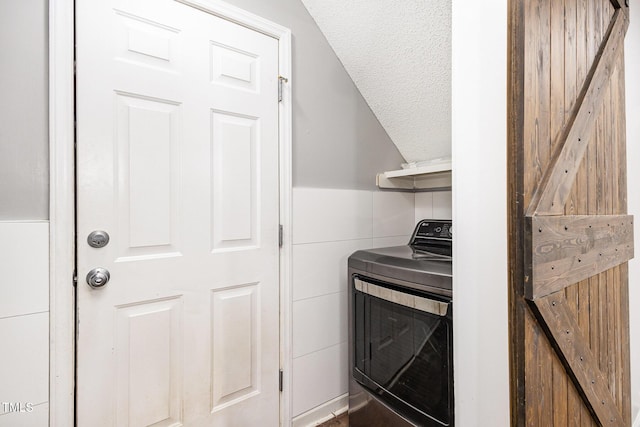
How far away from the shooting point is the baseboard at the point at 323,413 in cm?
167

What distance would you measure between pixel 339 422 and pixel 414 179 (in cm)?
162

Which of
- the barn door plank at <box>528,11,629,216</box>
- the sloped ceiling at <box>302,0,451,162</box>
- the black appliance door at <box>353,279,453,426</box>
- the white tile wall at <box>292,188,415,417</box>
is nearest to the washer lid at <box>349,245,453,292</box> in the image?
the black appliance door at <box>353,279,453,426</box>

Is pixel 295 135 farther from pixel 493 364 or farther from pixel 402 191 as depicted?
pixel 493 364

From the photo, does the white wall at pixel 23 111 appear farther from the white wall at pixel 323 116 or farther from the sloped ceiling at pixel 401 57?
the sloped ceiling at pixel 401 57

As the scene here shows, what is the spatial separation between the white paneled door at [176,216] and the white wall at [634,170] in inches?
79.1

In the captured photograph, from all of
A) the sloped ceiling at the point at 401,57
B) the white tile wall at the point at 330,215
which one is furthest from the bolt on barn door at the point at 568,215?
the white tile wall at the point at 330,215

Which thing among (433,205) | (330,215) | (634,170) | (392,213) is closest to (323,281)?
(330,215)

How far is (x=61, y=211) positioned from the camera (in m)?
1.07

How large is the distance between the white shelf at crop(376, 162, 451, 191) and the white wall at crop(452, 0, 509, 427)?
2.95 feet

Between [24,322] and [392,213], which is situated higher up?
[392,213]

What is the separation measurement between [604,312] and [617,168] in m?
0.70

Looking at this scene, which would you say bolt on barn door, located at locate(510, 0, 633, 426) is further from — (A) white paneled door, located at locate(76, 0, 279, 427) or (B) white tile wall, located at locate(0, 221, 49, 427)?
(B) white tile wall, located at locate(0, 221, 49, 427)

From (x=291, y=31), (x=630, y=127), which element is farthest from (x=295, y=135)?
(x=630, y=127)

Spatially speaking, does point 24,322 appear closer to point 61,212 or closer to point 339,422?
point 61,212
